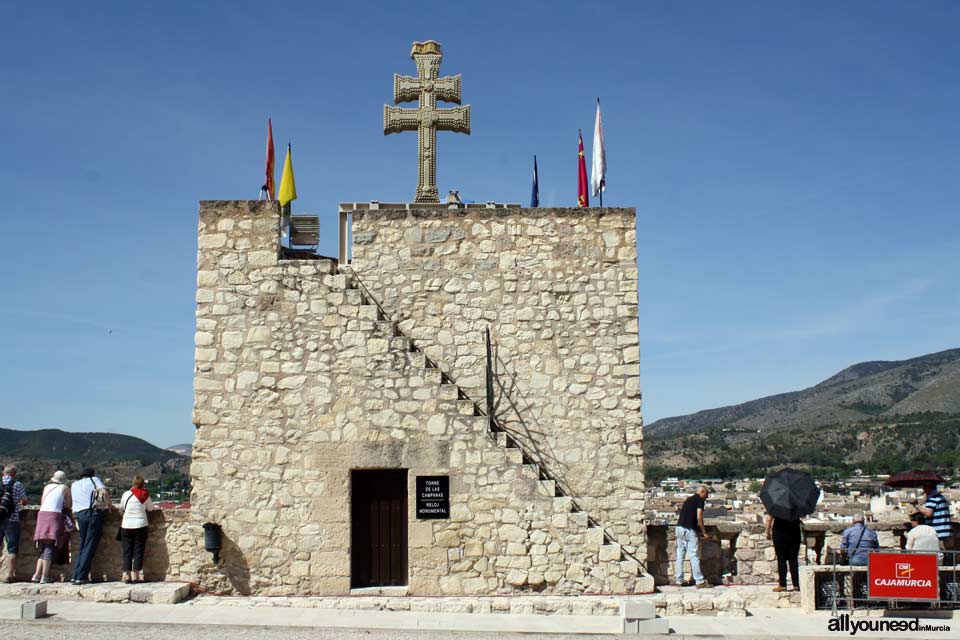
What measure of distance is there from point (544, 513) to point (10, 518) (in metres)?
7.25

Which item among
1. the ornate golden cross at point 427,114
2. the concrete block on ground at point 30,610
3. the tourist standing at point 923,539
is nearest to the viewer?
the concrete block on ground at point 30,610

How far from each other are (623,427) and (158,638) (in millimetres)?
6889

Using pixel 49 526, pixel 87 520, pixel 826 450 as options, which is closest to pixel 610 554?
pixel 87 520

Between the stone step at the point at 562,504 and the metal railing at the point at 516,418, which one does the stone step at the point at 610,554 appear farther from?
the metal railing at the point at 516,418

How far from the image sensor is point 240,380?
1272 centimetres

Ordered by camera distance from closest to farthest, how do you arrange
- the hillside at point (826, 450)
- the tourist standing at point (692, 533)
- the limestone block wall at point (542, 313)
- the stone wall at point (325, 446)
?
1. the stone wall at point (325, 446)
2. the tourist standing at point (692, 533)
3. the limestone block wall at point (542, 313)
4. the hillside at point (826, 450)

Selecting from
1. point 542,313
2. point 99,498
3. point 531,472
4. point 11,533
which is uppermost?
point 542,313

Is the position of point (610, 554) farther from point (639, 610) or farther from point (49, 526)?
point (49, 526)

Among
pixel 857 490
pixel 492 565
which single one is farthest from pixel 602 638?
pixel 857 490

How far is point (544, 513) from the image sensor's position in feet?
40.1

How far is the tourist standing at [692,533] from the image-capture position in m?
12.5

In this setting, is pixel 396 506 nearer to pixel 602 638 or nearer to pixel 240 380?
pixel 240 380

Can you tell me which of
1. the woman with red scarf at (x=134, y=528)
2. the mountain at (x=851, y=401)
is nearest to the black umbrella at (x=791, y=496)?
the woman with red scarf at (x=134, y=528)

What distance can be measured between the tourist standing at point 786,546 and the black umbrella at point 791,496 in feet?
0.83
